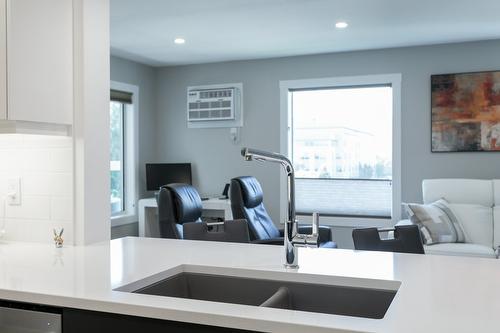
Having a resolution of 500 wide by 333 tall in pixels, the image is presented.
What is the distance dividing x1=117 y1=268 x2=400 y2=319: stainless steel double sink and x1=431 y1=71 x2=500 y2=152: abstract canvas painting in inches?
164

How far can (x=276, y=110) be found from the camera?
5852 millimetres

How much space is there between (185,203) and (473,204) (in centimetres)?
291

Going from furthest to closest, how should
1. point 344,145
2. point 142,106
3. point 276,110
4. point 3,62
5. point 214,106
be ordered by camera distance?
point 142,106 < point 214,106 < point 276,110 < point 344,145 < point 3,62

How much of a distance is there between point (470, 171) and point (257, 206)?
2.33 m

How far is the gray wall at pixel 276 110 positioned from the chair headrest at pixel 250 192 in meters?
1.27

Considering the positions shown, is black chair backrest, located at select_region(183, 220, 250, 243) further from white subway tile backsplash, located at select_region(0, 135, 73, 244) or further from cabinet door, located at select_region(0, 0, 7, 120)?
cabinet door, located at select_region(0, 0, 7, 120)

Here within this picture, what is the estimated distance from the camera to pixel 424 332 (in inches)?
38.2

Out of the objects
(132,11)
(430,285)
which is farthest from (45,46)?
(132,11)

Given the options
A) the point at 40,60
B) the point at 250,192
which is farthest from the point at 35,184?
the point at 250,192

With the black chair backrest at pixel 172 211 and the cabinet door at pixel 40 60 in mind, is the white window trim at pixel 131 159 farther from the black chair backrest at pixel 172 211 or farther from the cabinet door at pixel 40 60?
the cabinet door at pixel 40 60

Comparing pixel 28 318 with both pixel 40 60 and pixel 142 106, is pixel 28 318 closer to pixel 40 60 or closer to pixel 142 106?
pixel 40 60

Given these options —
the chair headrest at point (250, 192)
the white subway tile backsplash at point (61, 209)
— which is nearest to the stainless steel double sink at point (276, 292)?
the white subway tile backsplash at point (61, 209)

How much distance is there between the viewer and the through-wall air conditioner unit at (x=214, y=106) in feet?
19.7

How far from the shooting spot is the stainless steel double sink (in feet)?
4.63
